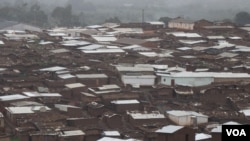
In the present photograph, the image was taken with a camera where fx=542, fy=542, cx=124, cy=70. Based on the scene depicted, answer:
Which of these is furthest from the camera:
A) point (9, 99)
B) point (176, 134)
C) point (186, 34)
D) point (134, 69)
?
point (186, 34)

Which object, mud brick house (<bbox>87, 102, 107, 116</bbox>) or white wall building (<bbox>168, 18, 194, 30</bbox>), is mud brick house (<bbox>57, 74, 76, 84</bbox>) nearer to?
mud brick house (<bbox>87, 102, 107, 116</bbox>)

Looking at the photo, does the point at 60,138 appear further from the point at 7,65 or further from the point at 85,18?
the point at 85,18

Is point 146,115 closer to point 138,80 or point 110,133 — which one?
point 110,133

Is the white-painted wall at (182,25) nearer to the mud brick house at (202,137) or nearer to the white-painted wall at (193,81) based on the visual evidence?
the white-painted wall at (193,81)

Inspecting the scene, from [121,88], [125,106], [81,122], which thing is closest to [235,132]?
[81,122]

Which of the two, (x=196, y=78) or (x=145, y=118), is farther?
(x=196, y=78)

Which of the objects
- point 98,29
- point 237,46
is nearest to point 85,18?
point 98,29

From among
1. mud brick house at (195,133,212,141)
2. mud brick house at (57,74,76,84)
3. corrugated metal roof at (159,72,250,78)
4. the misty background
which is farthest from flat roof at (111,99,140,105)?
the misty background

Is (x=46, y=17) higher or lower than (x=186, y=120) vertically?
higher
